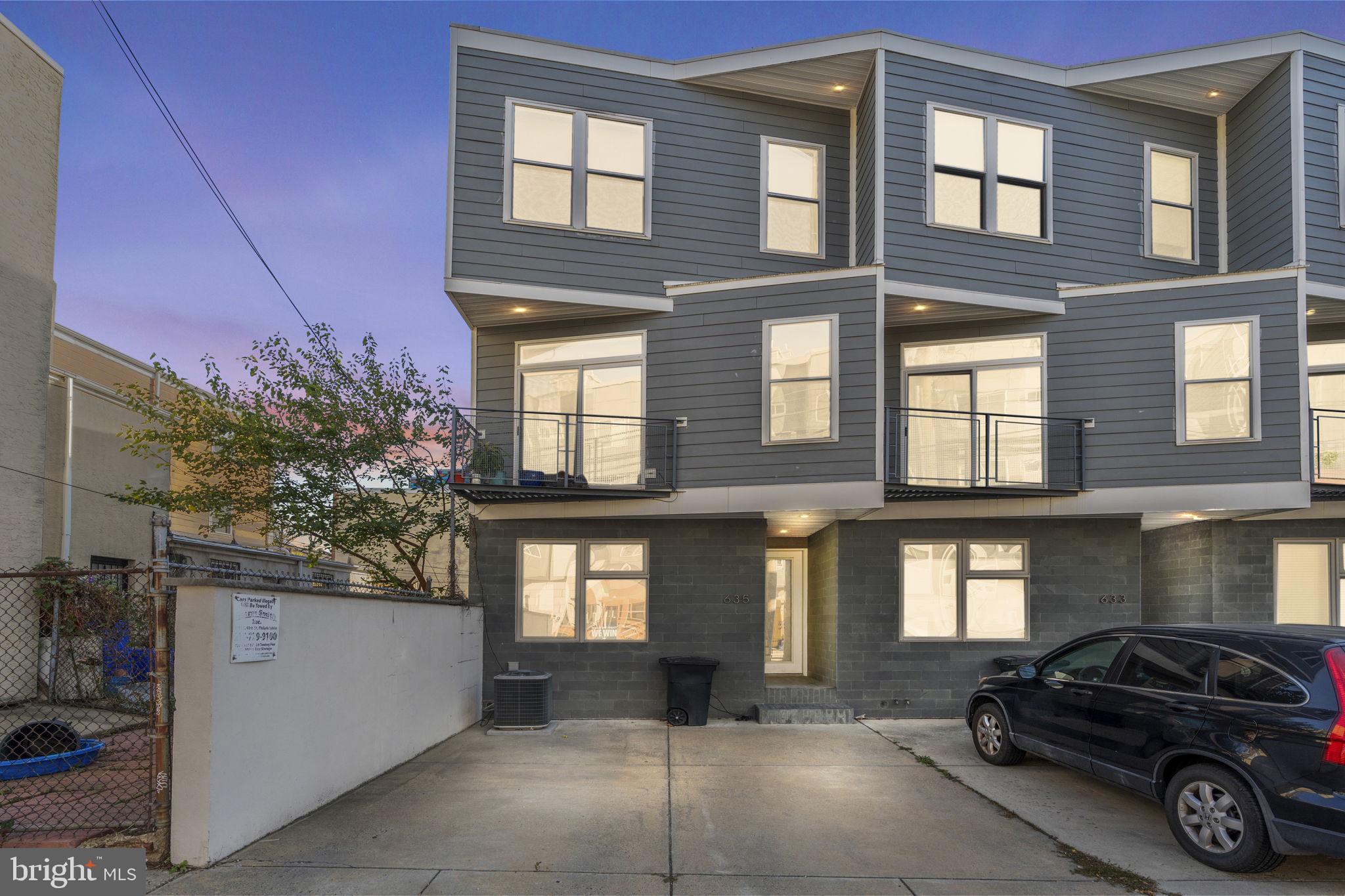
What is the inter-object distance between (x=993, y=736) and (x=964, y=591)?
3602 millimetres

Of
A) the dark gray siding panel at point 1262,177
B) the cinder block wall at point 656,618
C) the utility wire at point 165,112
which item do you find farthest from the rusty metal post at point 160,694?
the dark gray siding panel at point 1262,177

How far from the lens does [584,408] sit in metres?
12.1

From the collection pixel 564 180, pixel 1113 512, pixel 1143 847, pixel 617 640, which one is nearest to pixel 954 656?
pixel 1113 512

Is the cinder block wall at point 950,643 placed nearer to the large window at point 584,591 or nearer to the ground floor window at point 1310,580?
the ground floor window at point 1310,580

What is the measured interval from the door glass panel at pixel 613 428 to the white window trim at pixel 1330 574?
347 inches

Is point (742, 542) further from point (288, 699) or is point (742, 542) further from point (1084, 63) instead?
point (1084, 63)

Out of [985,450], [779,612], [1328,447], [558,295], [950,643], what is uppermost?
[558,295]

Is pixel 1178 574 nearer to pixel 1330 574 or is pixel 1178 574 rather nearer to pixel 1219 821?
pixel 1330 574

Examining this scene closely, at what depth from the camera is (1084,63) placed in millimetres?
12750

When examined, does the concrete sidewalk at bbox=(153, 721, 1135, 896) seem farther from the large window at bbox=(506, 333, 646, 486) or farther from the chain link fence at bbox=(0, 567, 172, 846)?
the large window at bbox=(506, 333, 646, 486)

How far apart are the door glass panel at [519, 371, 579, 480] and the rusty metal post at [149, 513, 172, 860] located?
6.23m

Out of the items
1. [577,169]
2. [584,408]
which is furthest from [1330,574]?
[577,169]

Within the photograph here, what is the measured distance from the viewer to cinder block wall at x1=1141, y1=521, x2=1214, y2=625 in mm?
12266

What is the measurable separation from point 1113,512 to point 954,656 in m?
2.85
